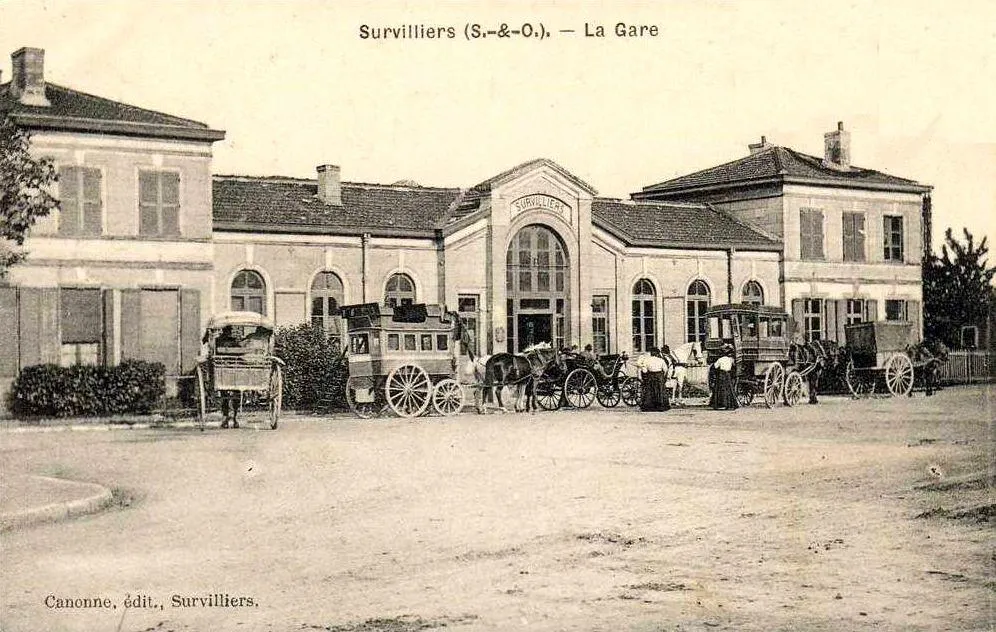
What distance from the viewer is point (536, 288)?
29.2m

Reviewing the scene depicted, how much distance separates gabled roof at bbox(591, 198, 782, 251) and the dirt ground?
15971 millimetres

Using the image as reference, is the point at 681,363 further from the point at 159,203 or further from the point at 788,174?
the point at 159,203

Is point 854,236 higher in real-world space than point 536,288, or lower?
higher

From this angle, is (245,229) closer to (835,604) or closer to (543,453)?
(543,453)

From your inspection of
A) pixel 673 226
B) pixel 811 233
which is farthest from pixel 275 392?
pixel 811 233

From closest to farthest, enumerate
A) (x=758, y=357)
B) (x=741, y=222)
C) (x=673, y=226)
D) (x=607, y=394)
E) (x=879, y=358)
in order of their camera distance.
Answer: (x=607, y=394) < (x=758, y=357) < (x=879, y=358) < (x=673, y=226) < (x=741, y=222)

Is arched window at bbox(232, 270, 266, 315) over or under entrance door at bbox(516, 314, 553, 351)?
over

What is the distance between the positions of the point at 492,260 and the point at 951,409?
11.7 m

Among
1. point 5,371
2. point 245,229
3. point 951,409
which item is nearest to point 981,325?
point 951,409

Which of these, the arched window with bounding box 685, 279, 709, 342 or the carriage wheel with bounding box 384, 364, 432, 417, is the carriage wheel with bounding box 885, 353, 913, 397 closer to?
the arched window with bounding box 685, 279, 709, 342

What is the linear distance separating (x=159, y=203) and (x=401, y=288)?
6393 mm

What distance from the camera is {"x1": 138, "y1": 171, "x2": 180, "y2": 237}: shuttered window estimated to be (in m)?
23.7

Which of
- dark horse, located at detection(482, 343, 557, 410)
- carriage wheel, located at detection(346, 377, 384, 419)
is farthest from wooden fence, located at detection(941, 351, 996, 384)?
carriage wheel, located at detection(346, 377, 384, 419)

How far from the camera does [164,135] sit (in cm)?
2372
